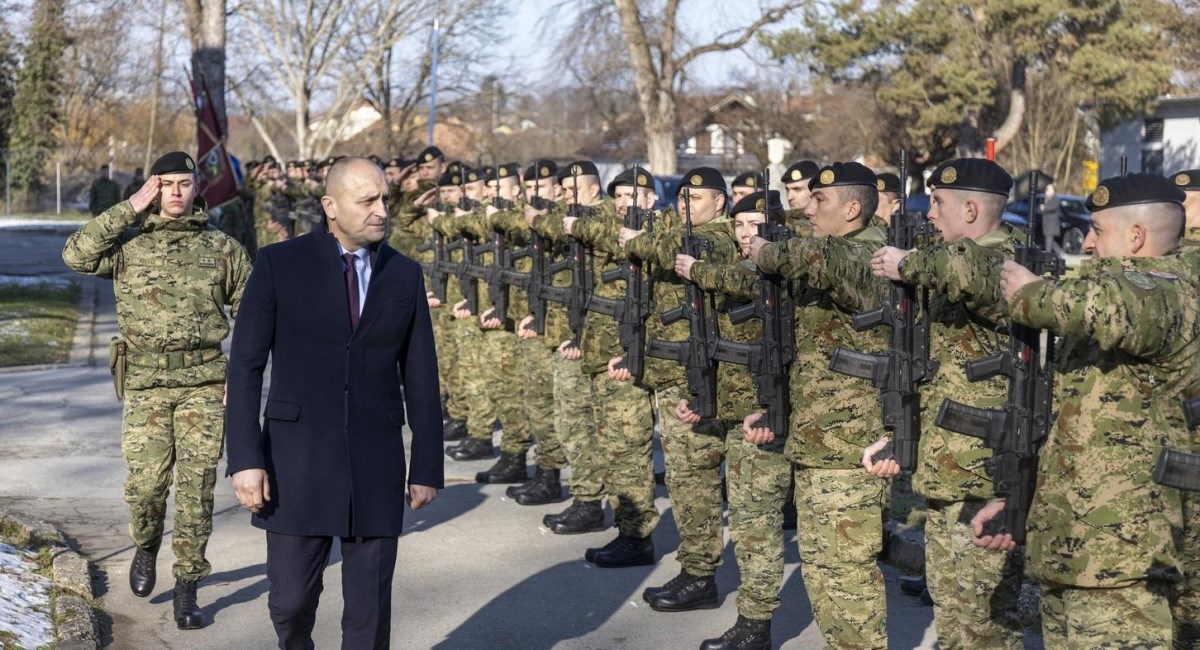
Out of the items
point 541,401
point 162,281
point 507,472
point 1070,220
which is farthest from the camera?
point 1070,220

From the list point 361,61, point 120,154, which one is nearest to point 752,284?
point 361,61

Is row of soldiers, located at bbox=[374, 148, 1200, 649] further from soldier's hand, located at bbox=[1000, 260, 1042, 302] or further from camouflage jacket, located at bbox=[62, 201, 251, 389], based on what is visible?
camouflage jacket, located at bbox=[62, 201, 251, 389]

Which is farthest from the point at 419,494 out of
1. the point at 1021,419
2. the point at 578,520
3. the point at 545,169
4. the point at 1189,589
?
the point at 545,169

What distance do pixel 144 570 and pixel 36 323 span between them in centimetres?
1139

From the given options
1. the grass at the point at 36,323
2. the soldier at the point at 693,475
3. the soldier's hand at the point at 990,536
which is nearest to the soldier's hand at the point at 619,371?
the soldier at the point at 693,475

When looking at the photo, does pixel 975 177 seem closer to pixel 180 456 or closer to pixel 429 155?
pixel 180 456

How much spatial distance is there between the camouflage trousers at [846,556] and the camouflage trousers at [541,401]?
412 centimetres

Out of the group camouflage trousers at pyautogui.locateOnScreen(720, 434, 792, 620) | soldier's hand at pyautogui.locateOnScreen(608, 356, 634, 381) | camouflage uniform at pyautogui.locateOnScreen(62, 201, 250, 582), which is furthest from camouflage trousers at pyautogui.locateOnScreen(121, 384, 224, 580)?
camouflage trousers at pyautogui.locateOnScreen(720, 434, 792, 620)

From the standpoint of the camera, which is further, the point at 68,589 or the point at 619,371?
the point at 619,371

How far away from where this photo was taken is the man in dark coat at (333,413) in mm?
5004

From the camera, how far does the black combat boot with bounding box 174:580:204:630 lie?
6887 millimetres

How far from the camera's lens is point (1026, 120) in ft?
150

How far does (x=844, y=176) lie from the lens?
234 inches

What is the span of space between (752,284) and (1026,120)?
4135cm
